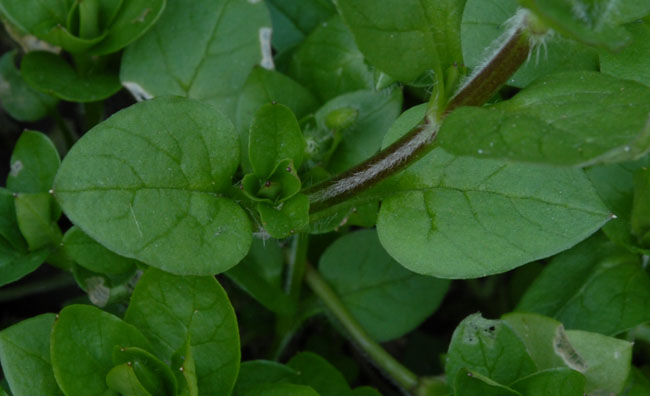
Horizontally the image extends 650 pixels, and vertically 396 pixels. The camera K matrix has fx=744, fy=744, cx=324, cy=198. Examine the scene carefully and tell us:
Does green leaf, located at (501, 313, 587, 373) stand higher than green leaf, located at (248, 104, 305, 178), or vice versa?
green leaf, located at (248, 104, 305, 178)

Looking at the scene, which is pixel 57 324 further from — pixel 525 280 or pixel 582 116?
pixel 525 280

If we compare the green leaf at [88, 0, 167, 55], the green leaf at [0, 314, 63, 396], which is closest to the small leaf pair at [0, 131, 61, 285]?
the green leaf at [0, 314, 63, 396]

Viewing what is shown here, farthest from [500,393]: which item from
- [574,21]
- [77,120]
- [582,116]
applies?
[77,120]

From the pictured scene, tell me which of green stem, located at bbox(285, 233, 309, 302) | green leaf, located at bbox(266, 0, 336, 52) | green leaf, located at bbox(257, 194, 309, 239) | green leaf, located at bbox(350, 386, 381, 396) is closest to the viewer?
green leaf, located at bbox(257, 194, 309, 239)

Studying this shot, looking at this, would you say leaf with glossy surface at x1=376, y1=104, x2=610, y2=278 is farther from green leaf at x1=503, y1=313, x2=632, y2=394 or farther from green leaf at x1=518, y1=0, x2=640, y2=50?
green leaf at x1=518, y1=0, x2=640, y2=50

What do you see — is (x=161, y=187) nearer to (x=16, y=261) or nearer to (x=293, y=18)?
(x=16, y=261)

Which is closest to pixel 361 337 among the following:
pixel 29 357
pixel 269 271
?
pixel 269 271
